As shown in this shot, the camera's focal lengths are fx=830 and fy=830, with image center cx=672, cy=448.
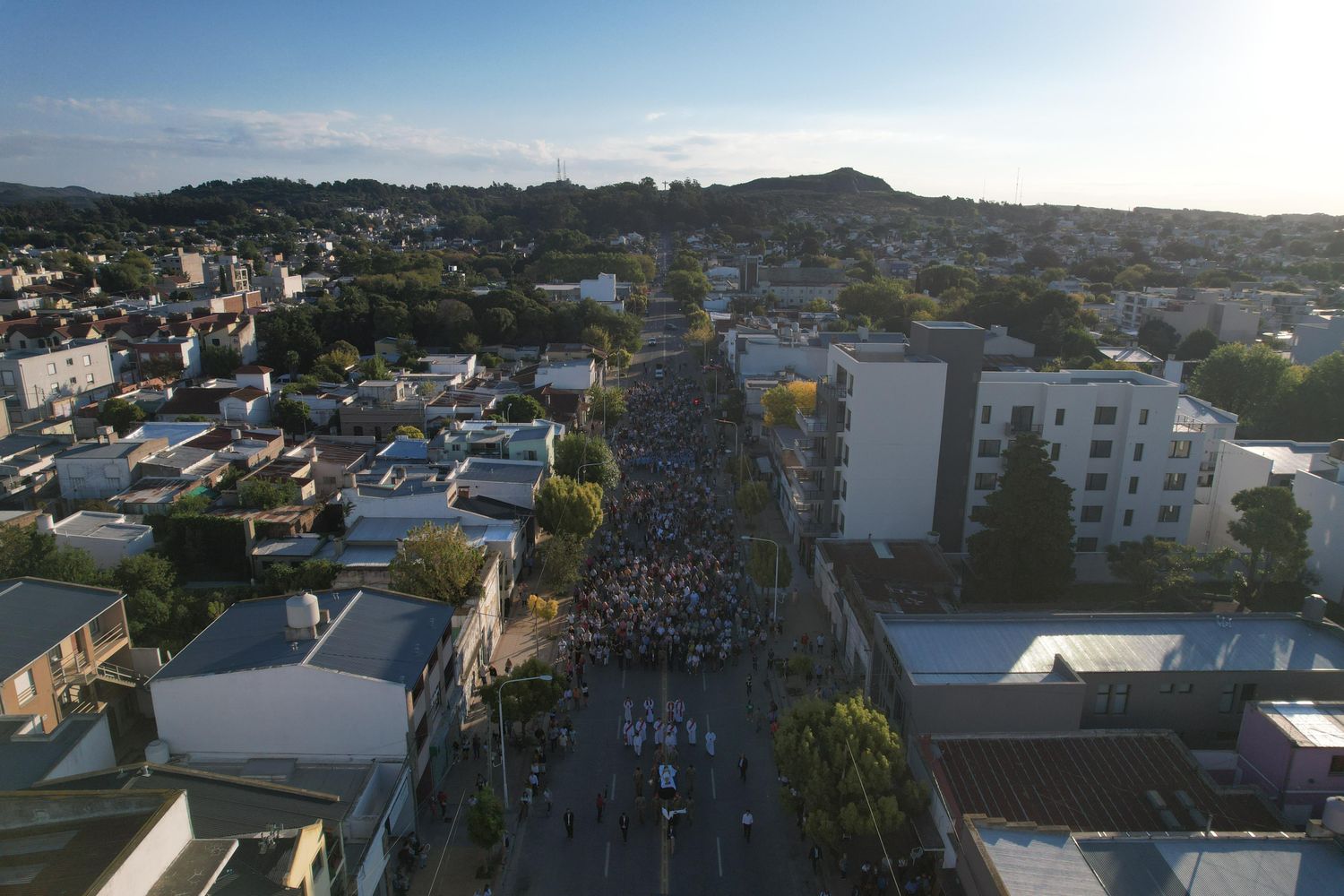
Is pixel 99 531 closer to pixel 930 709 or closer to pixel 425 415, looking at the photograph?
pixel 425 415

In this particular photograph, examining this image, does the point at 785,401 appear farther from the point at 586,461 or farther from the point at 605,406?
the point at 605,406

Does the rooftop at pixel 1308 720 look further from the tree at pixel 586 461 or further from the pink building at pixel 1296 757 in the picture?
the tree at pixel 586 461

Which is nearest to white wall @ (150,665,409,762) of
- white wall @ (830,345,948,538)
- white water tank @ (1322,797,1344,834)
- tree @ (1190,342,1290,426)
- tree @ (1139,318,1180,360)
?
white water tank @ (1322,797,1344,834)

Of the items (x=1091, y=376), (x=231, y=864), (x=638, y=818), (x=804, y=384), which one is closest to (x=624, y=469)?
(x=804, y=384)

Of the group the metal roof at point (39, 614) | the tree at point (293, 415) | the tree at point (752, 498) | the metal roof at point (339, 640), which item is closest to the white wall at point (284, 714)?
the metal roof at point (339, 640)

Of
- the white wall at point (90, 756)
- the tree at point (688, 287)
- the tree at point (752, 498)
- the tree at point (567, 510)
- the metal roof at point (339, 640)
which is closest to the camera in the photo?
the white wall at point (90, 756)

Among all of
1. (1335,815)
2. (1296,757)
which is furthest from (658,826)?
(1296,757)

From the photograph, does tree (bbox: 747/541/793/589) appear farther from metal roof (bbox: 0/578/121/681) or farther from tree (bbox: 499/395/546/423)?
tree (bbox: 499/395/546/423)
